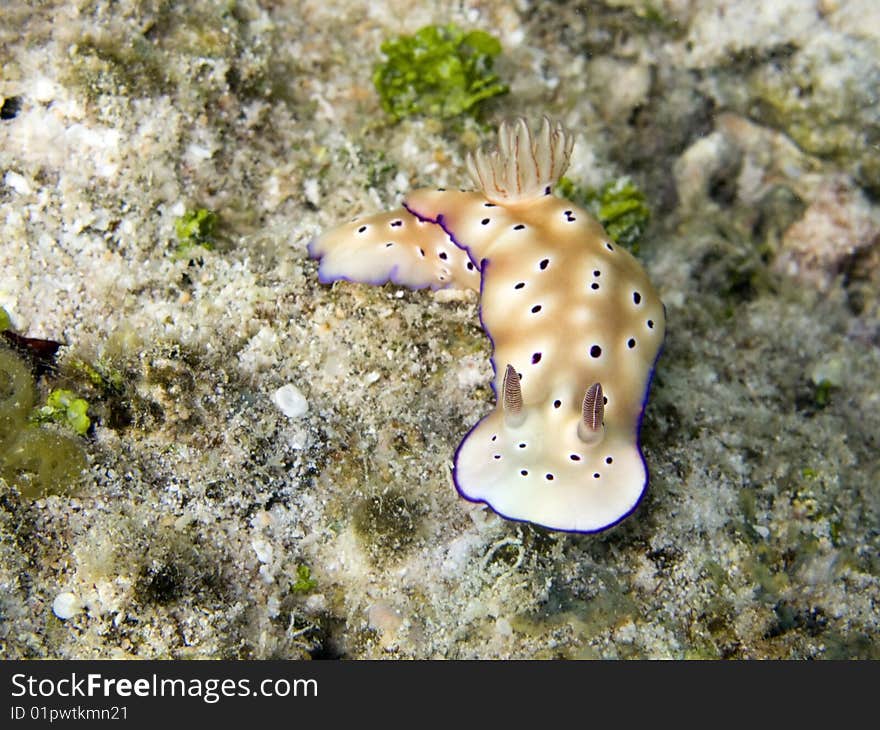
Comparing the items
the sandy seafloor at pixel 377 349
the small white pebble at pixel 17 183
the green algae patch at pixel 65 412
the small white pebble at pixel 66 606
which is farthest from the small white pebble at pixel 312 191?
the small white pebble at pixel 66 606

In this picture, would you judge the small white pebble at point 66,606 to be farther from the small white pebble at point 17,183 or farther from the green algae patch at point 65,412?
the small white pebble at point 17,183

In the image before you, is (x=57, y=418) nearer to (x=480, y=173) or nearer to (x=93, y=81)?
(x=93, y=81)

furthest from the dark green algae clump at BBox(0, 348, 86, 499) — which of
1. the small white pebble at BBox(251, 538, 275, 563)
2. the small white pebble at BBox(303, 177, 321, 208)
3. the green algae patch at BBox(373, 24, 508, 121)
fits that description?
the green algae patch at BBox(373, 24, 508, 121)

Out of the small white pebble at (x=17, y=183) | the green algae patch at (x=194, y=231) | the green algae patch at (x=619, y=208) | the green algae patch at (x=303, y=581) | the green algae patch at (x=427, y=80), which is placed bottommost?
the green algae patch at (x=303, y=581)

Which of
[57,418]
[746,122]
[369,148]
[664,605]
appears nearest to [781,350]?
[746,122]

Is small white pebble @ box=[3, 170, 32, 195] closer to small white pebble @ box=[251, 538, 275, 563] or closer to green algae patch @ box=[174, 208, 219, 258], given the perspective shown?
green algae patch @ box=[174, 208, 219, 258]

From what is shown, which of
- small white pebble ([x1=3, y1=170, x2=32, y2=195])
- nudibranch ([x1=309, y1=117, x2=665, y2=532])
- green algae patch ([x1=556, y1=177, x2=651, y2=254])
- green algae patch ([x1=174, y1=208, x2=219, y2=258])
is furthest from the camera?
green algae patch ([x1=556, y1=177, x2=651, y2=254])

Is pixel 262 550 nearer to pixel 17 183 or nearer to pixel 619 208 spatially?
pixel 17 183
